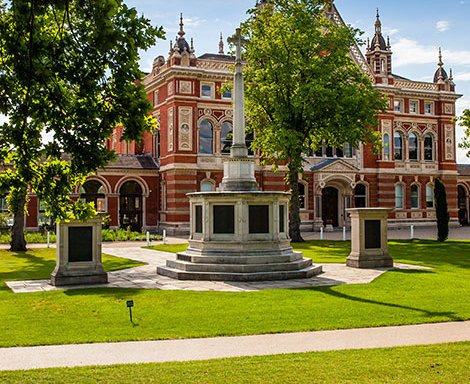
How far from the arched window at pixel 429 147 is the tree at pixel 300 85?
63.1 feet

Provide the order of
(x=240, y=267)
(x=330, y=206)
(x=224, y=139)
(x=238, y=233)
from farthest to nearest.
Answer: (x=330, y=206) < (x=224, y=139) < (x=238, y=233) < (x=240, y=267)

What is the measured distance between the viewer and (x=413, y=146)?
48.1 metres

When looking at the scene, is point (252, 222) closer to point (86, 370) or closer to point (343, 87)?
point (86, 370)

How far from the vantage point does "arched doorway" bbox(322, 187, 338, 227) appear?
45.1 metres

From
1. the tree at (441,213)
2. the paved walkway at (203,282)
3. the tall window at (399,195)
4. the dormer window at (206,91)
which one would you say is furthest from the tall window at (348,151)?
the paved walkway at (203,282)

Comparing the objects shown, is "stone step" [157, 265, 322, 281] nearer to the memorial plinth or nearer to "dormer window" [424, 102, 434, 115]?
the memorial plinth

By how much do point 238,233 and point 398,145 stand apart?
34171 mm

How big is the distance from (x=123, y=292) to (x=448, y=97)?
43.3m

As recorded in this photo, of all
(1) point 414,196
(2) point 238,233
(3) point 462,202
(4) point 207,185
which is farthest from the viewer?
(3) point 462,202

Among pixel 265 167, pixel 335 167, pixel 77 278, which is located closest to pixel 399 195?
pixel 335 167

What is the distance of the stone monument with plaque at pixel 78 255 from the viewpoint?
15.0 meters

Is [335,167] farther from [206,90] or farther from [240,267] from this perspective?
[240,267]

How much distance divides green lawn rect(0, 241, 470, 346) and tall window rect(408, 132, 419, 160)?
111 feet

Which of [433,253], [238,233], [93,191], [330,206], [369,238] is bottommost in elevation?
[433,253]
